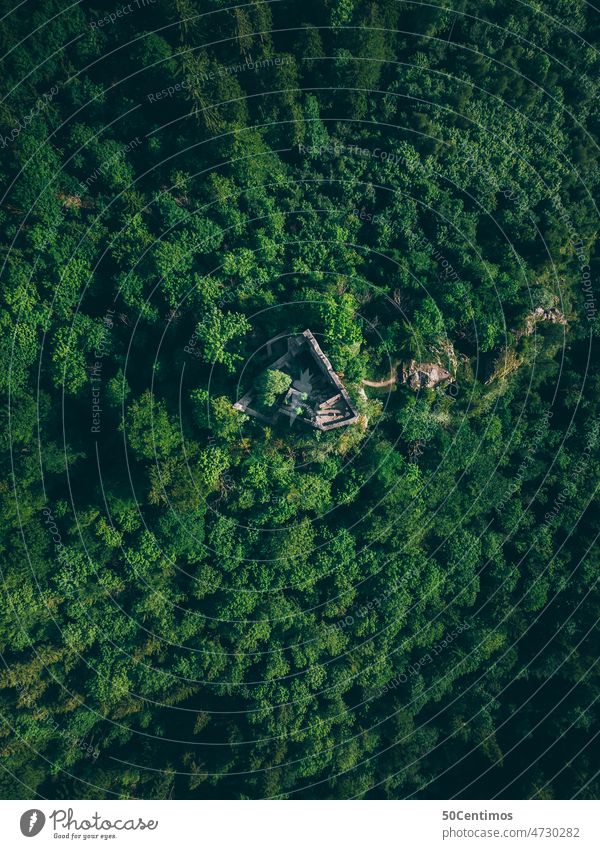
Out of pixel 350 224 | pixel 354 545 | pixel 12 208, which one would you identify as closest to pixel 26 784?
pixel 354 545

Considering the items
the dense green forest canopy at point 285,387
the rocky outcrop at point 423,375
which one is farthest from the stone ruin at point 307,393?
the rocky outcrop at point 423,375

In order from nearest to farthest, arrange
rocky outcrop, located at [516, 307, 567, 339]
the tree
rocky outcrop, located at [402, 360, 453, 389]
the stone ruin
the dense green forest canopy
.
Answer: the tree
the stone ruin
the dense green forest canopy
rocky outcrop, located at [402, 360, 453, 389]
rocky outcrop, located at [516, 307, 567, 339]

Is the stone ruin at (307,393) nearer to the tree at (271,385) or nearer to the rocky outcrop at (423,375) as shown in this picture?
the tree at (271,385)

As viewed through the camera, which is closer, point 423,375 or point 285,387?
point 285,387

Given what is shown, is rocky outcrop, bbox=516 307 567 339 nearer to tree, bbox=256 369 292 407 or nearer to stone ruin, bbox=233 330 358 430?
stone ruin, bbox=233 330 358 430

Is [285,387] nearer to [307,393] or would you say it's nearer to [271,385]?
[271,385]

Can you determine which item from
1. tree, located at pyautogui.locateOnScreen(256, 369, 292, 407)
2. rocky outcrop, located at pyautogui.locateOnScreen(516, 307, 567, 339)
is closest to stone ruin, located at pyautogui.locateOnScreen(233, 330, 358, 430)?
tree, located at pyautogui.locateOnScreen(256, 369, 292, 407)

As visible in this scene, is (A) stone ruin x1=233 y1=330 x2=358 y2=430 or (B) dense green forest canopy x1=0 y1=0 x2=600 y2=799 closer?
(A) stone ruin x1=233 y1=330 x2=358 y2=430

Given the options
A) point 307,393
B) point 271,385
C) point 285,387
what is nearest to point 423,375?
point 307,393
